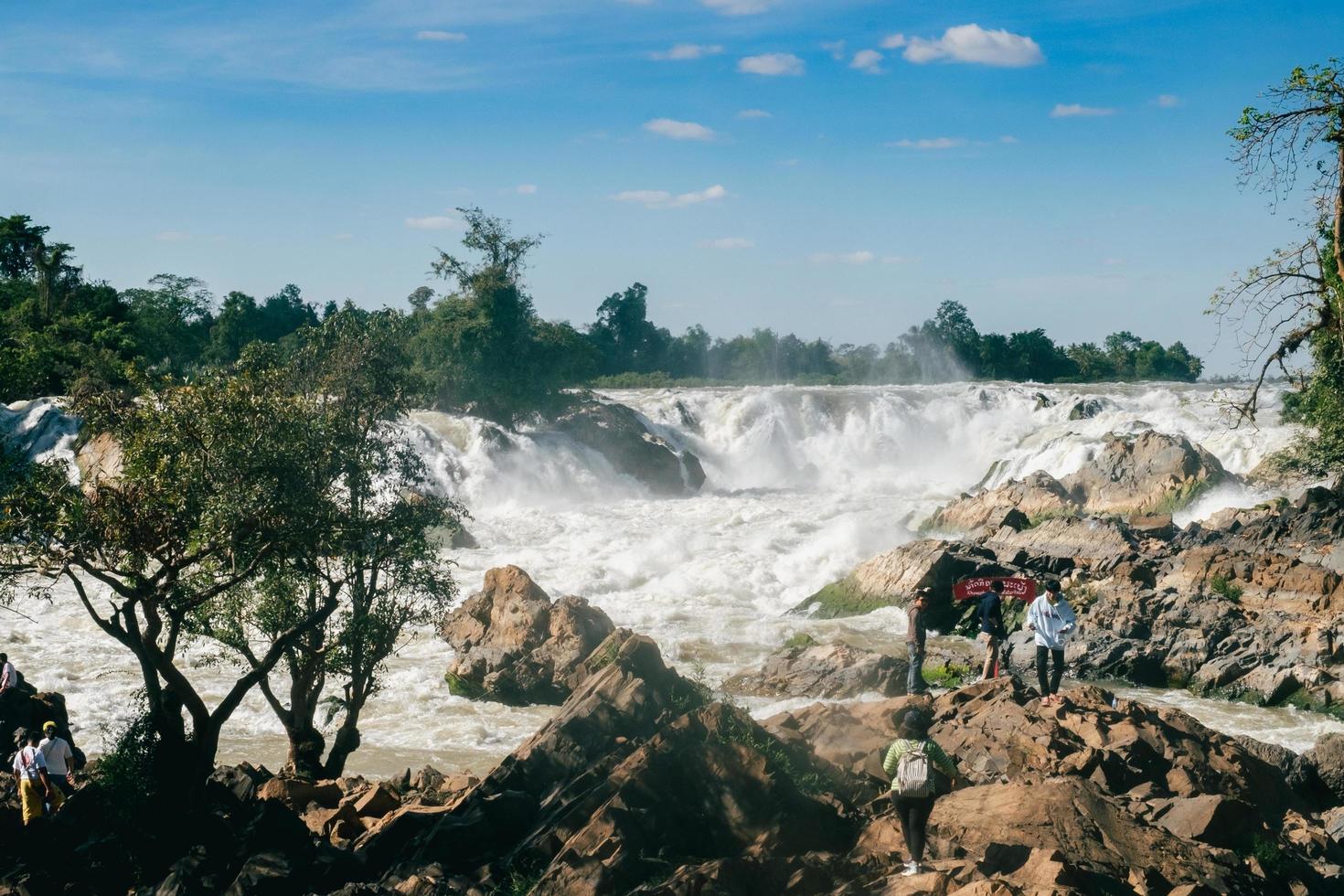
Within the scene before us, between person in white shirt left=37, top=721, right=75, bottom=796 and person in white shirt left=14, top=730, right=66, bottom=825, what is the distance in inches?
2.3

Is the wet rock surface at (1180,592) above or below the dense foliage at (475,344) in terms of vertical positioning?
below

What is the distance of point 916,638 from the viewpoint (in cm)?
1531

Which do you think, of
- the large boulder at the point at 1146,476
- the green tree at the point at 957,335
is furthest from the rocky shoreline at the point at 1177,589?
the green tree at the point at 957,335

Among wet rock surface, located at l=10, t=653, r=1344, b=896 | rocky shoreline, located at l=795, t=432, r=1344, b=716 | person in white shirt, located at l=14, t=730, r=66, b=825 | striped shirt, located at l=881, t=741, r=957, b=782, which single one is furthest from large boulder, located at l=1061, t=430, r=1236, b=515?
person in white shirt, located at l=14, t=730, r=66, b=825

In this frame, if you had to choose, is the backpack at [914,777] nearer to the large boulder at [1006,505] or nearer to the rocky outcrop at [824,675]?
the rocky outcrop at [824,675]

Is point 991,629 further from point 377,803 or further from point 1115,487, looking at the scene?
point 1115,487

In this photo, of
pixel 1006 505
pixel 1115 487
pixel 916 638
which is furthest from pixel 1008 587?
pixel 1115 487

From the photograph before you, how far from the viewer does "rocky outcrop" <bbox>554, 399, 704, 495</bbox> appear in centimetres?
4669

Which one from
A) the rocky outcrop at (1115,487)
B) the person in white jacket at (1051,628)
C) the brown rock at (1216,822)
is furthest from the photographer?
the rocky outcrop at (1115,487)

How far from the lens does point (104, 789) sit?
12.4 meters

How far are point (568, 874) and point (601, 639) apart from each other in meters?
11.4

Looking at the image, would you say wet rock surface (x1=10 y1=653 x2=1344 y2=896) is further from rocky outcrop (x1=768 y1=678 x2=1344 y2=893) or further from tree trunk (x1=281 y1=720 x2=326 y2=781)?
tree trunk (x1=281 y1=720 x2=326 y2=781)

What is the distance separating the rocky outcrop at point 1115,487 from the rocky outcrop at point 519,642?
14797 mm

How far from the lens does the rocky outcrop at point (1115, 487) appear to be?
32.0m
